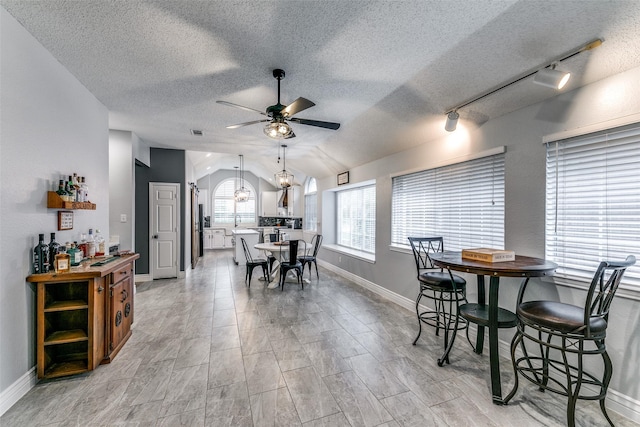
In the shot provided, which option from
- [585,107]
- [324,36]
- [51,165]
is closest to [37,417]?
[51,165]

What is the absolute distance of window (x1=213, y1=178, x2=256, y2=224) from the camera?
412 inches

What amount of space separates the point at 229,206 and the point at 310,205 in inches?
158

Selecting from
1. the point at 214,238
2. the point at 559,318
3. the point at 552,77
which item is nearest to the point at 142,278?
the point at 214,238

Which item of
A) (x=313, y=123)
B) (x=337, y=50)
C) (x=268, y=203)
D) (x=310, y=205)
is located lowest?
(x=310, y=205)

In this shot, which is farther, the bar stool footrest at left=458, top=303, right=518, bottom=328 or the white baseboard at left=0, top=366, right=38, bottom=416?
the bar stool footrest at left=458, top=303, right=518, bottom=328

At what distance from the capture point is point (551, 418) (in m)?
1.75

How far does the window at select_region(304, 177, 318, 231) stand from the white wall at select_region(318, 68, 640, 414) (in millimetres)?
4178

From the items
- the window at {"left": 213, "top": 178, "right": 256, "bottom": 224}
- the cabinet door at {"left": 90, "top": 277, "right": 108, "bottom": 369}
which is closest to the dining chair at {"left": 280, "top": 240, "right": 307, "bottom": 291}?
the cabinet door at {"left": 90, "top": 277, "right": 108, "bottom": 369}

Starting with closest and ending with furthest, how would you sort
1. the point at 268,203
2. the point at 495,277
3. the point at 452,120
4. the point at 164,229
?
the point at 495,277 → the point at 452,120 → the point at 164,229 → the point at 268,203

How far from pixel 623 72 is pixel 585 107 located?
26cm

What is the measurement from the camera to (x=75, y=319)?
7.59 feet

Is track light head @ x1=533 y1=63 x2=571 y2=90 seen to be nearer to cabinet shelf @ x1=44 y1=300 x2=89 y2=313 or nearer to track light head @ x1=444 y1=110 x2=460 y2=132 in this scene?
track light head @ x1=444 y1=110 x2=460 y2=132

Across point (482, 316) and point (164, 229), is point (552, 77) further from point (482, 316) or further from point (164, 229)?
point (164, 229)

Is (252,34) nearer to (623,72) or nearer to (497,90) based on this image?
(497,90)
